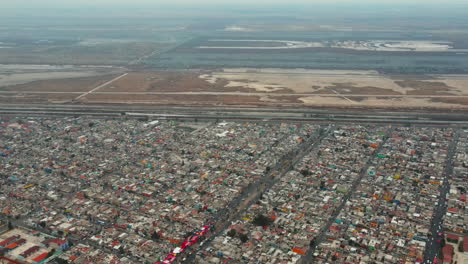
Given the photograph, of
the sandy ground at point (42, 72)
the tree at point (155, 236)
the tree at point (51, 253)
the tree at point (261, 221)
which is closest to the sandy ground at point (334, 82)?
the sandy ground at point (42, 72)

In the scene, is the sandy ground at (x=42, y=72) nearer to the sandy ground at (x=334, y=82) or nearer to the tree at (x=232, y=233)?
the sandy ground at (x=334, y=82)

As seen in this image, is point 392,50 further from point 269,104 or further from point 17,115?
point 17,115

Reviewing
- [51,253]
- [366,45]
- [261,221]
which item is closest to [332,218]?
[261,221]

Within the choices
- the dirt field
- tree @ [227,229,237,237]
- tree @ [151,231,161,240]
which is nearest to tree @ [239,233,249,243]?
tree @ [227,229,237,237]

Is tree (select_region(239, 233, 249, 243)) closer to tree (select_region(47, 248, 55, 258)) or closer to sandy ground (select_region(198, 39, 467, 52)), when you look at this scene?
tree (select_region(47, 248, 55, 258))

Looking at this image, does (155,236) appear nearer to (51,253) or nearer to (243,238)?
(243,238)
